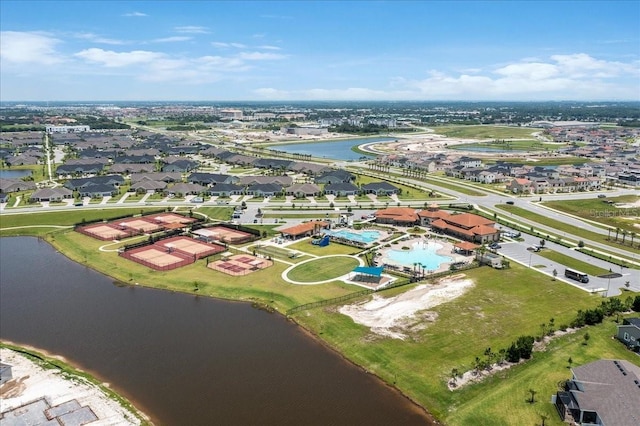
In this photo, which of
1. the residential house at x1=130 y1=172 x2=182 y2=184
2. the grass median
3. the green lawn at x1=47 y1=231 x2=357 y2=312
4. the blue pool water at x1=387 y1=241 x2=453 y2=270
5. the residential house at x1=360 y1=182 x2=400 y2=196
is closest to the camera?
the green lawn at x1=47 y1=231 x2=357 y2=312

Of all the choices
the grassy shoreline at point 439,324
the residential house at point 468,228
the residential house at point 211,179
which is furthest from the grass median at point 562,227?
the residential house at point 211,179

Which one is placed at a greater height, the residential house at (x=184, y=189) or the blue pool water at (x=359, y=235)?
the residential house at (x=184, y=189)

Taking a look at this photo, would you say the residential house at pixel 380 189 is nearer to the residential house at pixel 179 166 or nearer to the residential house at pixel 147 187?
the residential house at pixel 147 187

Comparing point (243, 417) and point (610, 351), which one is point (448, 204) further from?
point (243, 417)

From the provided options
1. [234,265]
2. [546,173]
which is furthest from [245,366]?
[546,173]

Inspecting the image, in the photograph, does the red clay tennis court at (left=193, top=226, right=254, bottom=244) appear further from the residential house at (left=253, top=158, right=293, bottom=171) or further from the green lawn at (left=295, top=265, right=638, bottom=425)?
the residential house at (left=253, top=158, right=293, bottom=171)

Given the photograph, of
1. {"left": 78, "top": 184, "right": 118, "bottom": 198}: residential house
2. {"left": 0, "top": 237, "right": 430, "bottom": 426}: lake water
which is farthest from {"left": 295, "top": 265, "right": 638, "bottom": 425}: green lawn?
{"left": 78, "top": 184, "right": 118, "bottom": 198}: residential house

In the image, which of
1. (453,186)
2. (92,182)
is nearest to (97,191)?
(92,182)
